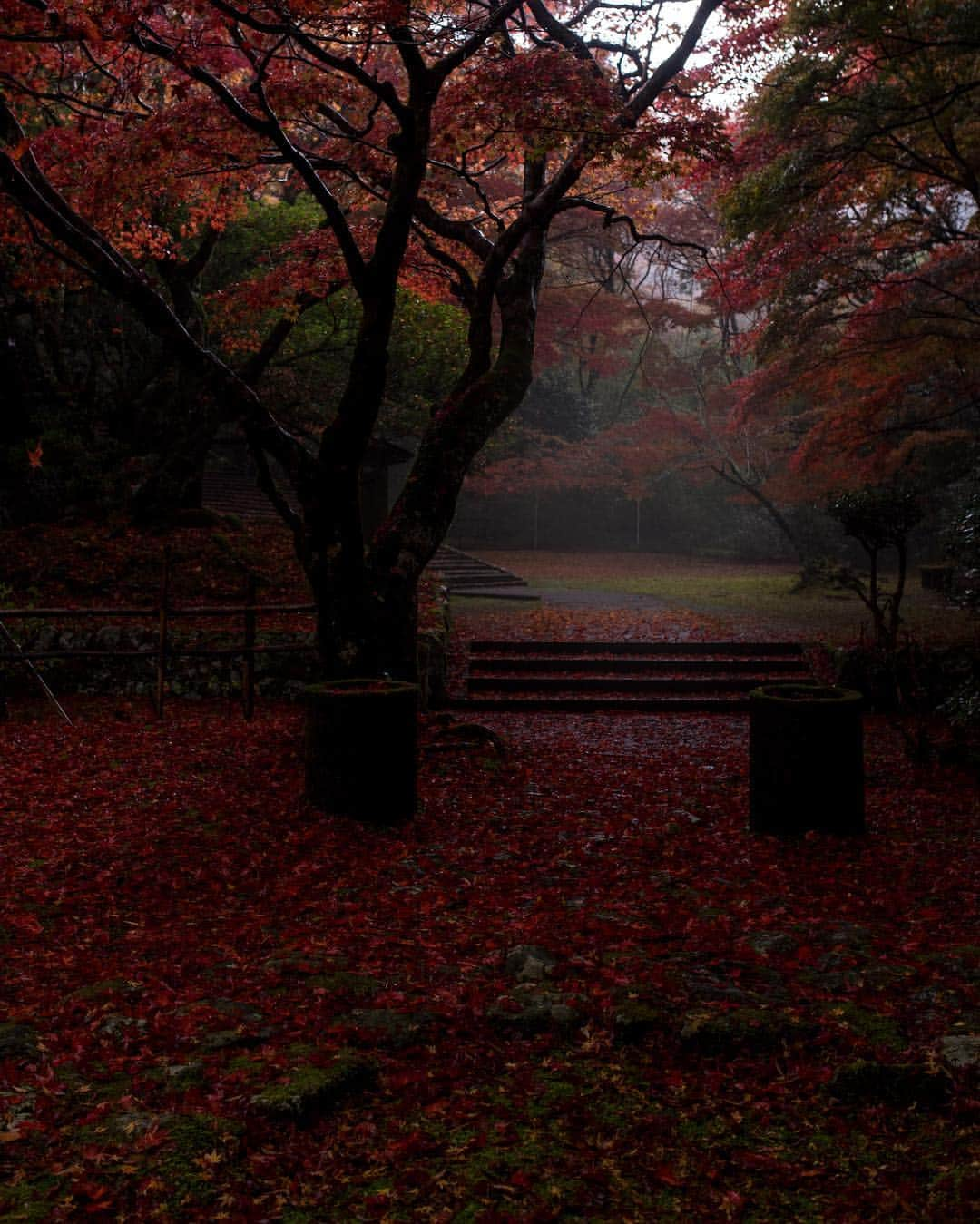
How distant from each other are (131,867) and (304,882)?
0.93 m

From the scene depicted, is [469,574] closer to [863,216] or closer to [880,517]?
[863,216]

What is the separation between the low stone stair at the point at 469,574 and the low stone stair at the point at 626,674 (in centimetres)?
658

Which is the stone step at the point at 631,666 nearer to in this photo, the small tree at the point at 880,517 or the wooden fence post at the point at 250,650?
the wooden fence post at the point at 250,650

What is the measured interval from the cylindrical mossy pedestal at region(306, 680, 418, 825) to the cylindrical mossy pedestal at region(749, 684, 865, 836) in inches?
87.6

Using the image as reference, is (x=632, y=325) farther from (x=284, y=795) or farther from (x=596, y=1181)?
(x=596, y=1181)

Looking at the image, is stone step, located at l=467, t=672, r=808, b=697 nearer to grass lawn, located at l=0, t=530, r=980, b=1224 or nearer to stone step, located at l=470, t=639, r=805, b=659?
stone step, located at l=470, t=639, r=805, b=659

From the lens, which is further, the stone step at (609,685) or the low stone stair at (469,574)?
the low stone stair at (469,574)

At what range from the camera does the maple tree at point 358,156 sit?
712 cm

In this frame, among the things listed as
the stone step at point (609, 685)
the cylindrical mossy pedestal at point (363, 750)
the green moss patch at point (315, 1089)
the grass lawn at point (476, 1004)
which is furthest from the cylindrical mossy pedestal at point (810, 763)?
the stone step at point (609, 685)

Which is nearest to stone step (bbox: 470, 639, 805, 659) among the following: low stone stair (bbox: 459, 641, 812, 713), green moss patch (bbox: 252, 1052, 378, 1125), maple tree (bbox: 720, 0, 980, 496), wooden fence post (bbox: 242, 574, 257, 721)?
low stone stair (bbox: 459, 641, 812, 713)

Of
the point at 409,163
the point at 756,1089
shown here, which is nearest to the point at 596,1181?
the point at 756,1089

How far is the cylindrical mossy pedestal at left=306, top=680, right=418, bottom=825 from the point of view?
20.7ft

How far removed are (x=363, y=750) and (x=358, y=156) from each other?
6.09 m

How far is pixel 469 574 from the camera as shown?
69.5 feet
